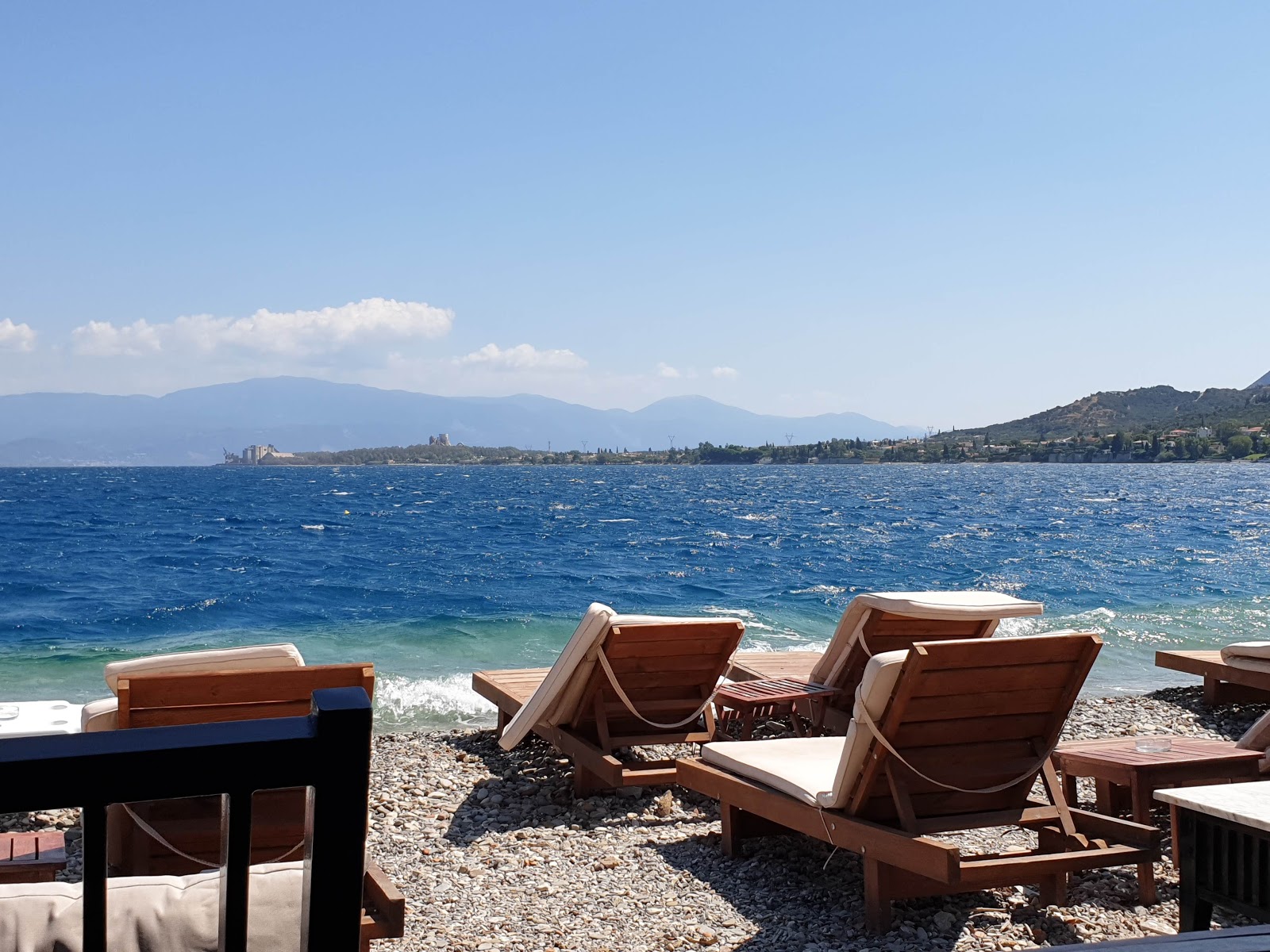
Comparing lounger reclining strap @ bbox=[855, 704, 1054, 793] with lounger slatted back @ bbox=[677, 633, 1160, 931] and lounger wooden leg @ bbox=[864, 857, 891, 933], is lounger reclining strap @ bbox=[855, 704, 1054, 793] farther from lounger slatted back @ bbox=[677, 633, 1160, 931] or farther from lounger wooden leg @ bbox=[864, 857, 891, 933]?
lounger wooden leg @ bbox=[864, 857, 891, 933]

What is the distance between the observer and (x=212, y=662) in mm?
4129

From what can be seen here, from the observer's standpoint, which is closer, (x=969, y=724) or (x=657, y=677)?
(x=969, y=724)

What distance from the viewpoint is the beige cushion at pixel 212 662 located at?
4102mm

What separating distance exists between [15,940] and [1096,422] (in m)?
163

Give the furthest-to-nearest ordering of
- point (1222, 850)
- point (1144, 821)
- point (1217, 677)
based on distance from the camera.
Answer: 1. point (1217, 677)
2. point (1144, 821)
3. point (1222, 850)

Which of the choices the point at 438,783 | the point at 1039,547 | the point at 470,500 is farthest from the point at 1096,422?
the point at 438,783

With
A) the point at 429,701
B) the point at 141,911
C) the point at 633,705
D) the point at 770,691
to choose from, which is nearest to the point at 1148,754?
the point at 770,691

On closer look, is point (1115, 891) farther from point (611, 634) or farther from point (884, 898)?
point (611, 634)

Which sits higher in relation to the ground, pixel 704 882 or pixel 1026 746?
pixel 1026 746

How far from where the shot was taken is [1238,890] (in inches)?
130

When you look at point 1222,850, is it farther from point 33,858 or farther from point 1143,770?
point 33,858

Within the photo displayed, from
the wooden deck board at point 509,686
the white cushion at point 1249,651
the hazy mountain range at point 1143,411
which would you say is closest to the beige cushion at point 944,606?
the wooden deck board at point 509,686

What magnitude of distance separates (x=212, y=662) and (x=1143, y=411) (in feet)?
540

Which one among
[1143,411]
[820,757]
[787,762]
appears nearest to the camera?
[787,762]
